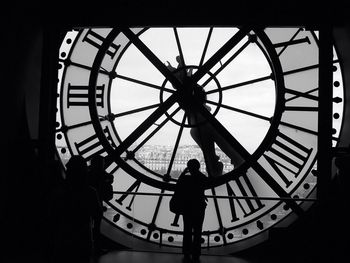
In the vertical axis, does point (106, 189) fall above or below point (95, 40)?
Answer: below

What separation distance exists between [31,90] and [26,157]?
1.80 feet

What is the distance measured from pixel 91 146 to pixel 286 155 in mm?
1759

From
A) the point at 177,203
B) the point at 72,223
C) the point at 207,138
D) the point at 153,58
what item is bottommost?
the point at 72,223

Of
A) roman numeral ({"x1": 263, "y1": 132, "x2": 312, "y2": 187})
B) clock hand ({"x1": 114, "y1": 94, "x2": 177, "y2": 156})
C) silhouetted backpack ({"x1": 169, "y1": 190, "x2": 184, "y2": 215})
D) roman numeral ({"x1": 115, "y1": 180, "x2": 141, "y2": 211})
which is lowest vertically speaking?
silhouetted backpack ({"x1": 169, "y1": 190, "x2": 184, "y2": 215})

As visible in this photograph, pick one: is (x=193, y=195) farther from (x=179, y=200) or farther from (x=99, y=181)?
(x=99, y=181)

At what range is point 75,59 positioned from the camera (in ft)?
11.6

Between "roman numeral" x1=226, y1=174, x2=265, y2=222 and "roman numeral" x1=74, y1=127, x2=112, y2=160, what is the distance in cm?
119

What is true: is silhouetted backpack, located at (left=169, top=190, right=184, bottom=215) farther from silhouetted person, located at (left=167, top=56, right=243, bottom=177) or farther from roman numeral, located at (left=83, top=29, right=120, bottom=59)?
roman numeral, located at (left=83, top=29, right=120, bottom=59)

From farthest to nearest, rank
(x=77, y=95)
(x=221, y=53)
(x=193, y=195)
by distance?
(x=77, y=95), (x=221, y=53), (x=193, y=195)

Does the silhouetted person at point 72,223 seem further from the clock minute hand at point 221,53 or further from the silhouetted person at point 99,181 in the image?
the clock minute hand at point 221,53

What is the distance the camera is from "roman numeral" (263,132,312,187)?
3.42m

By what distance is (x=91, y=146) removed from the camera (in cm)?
356

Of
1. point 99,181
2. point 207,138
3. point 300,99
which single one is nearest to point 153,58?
point 207,138

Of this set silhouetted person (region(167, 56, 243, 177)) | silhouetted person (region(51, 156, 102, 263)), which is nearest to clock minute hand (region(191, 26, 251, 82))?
silhouetted person (region(167, 56, 243, 177))
